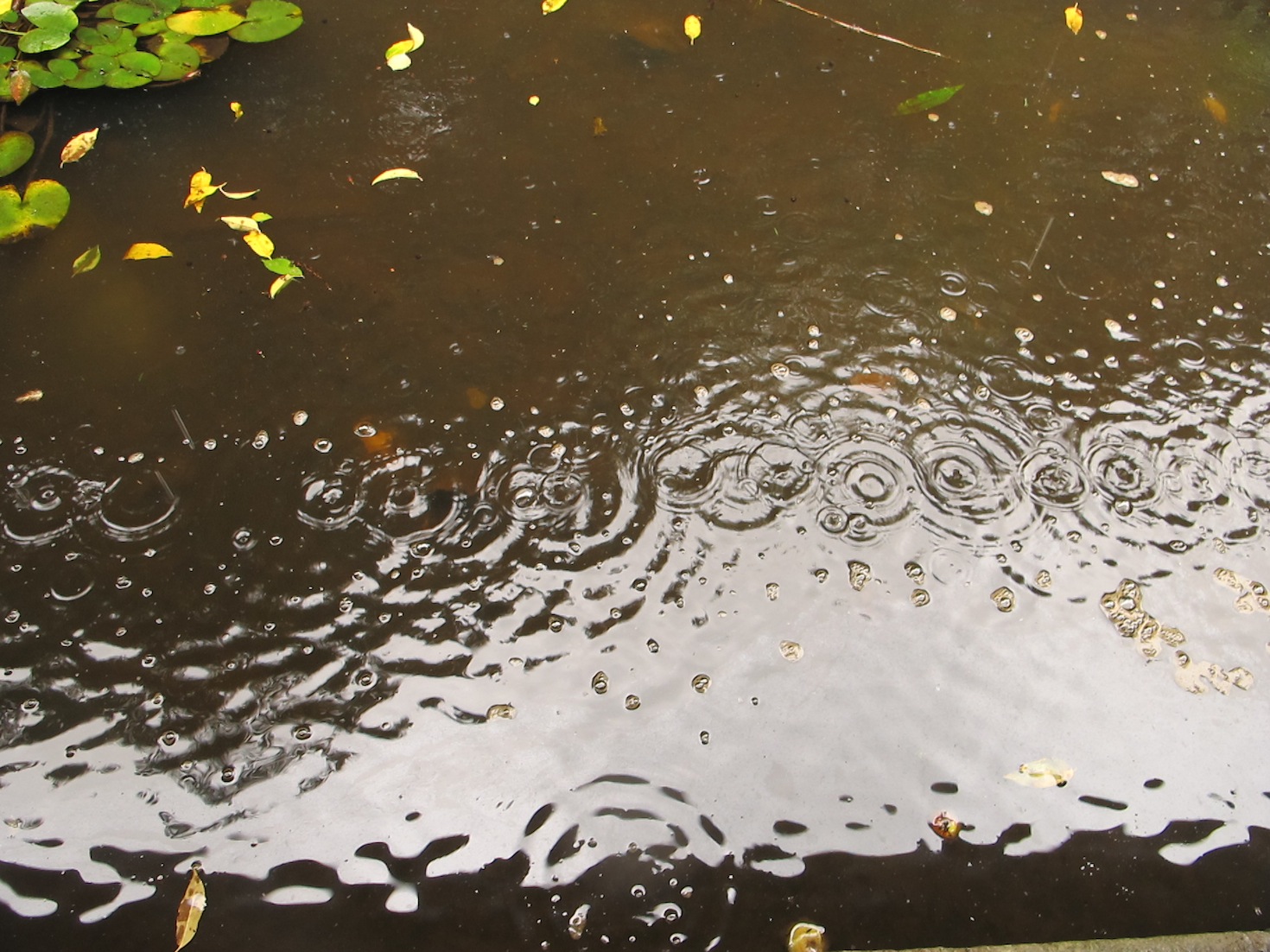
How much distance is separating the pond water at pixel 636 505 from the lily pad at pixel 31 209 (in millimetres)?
91

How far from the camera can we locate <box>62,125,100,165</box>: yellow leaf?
2822 millimetres

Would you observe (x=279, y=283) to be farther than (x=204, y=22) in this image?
No

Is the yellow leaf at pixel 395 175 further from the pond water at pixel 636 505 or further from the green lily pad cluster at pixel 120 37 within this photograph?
the green lily pad cluster at pixel 120 37

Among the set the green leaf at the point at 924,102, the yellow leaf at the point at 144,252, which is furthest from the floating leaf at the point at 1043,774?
the yellow leaf at the point at 144,252

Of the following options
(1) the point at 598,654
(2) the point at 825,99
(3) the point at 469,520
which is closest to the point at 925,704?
(1) the point at 598,654

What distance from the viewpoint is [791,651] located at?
2113mm

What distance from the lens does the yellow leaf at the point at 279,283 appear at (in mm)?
2584

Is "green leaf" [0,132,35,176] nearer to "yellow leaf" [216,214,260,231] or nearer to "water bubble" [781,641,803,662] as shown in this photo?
"yellow leaf" [216,214,260,231]

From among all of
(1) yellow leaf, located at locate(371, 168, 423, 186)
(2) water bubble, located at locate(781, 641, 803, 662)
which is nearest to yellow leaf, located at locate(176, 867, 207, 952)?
(2) water bubble, located at locate(781, 641, 803, 662)

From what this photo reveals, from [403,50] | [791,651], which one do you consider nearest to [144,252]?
[403,50]

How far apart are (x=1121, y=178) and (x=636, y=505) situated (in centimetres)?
208

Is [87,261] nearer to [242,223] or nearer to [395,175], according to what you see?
[242,223]

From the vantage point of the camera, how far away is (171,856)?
181 centimetres

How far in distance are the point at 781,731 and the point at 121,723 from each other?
1.43 meters
